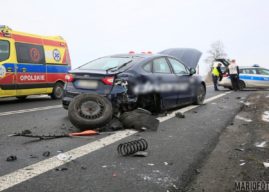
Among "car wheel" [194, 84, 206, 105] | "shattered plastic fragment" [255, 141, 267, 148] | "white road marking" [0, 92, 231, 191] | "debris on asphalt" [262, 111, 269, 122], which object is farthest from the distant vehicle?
"shattered plastic fragment" [255, 141, 267, 148]

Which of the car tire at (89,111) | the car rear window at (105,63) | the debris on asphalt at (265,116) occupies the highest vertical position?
the car rear window at (105,63)

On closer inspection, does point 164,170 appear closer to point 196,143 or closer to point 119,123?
point 196,143

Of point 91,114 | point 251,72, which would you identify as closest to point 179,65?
point 91,114

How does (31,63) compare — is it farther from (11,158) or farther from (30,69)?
(11,158)

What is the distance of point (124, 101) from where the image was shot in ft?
22.1

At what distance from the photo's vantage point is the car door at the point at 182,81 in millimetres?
8752

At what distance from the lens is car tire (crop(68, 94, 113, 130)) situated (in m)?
6.08

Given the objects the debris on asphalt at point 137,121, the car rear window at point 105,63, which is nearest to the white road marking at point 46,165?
the debris on asphalt at point 137,121

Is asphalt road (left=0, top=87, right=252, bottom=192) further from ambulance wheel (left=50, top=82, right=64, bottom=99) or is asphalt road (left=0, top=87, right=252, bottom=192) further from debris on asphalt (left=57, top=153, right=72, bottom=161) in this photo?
ambulance wheel (left=50, top=82, right=64, bottom=99)

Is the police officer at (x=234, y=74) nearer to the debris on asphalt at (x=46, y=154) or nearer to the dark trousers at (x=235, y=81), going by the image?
the dark trousers at (x=235, y=81)

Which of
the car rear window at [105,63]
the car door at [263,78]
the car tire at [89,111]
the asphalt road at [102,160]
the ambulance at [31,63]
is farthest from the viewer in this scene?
the car door at [263,78]

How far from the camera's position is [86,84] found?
6785 millimetres

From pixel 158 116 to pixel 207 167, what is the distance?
3.71 metres

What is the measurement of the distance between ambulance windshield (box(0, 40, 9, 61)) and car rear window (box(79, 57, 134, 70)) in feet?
13.6
